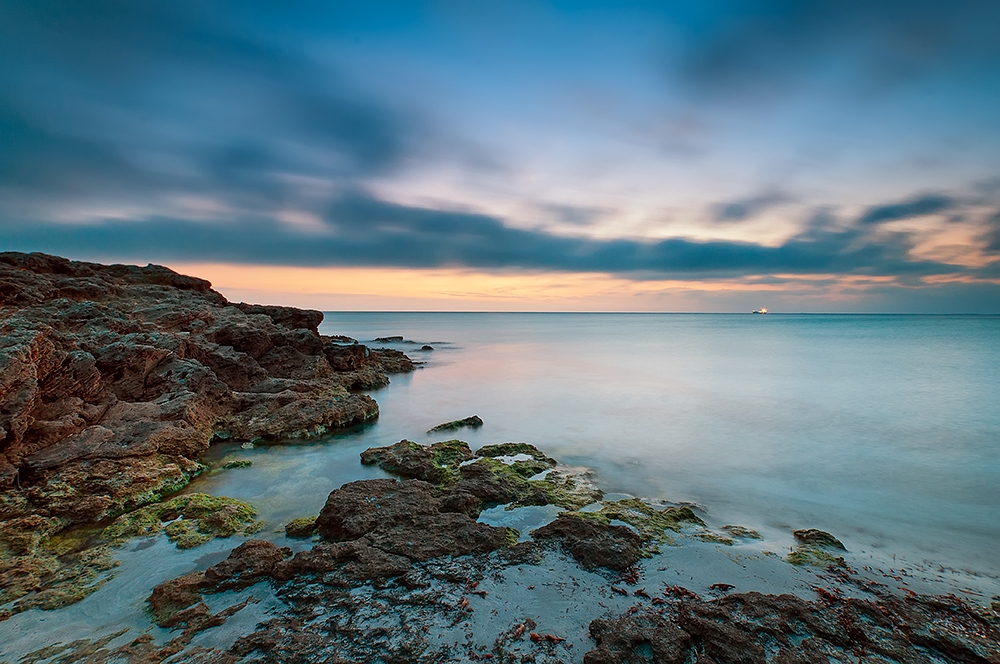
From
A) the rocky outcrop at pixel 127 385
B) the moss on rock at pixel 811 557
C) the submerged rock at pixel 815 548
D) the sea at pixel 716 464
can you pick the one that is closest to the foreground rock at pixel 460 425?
the sea at pixel 716 464

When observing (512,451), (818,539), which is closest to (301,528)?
(512,451)

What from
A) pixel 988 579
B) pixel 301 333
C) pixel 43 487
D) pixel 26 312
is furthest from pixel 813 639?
pixel 301 333

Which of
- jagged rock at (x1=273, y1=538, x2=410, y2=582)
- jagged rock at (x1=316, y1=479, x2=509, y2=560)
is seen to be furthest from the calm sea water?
jagged rock at (x1=273, y1=538, x2=410, y2=582)

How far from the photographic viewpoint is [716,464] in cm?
1118

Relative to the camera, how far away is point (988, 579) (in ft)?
19.9

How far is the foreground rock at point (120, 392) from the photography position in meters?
7.23

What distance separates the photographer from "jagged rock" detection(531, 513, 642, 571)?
5.78 meters

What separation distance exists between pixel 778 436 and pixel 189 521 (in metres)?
15.0

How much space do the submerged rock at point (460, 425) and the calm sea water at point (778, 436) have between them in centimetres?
40

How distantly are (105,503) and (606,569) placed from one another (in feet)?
24.8

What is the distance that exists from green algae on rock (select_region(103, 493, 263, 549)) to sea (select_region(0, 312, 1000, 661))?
0.78ft

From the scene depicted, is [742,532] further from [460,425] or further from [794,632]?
[460,425]

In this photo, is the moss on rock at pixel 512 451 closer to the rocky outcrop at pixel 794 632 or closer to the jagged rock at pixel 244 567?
the jagged rock at pixel 244 567

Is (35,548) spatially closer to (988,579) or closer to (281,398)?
(281,398)
